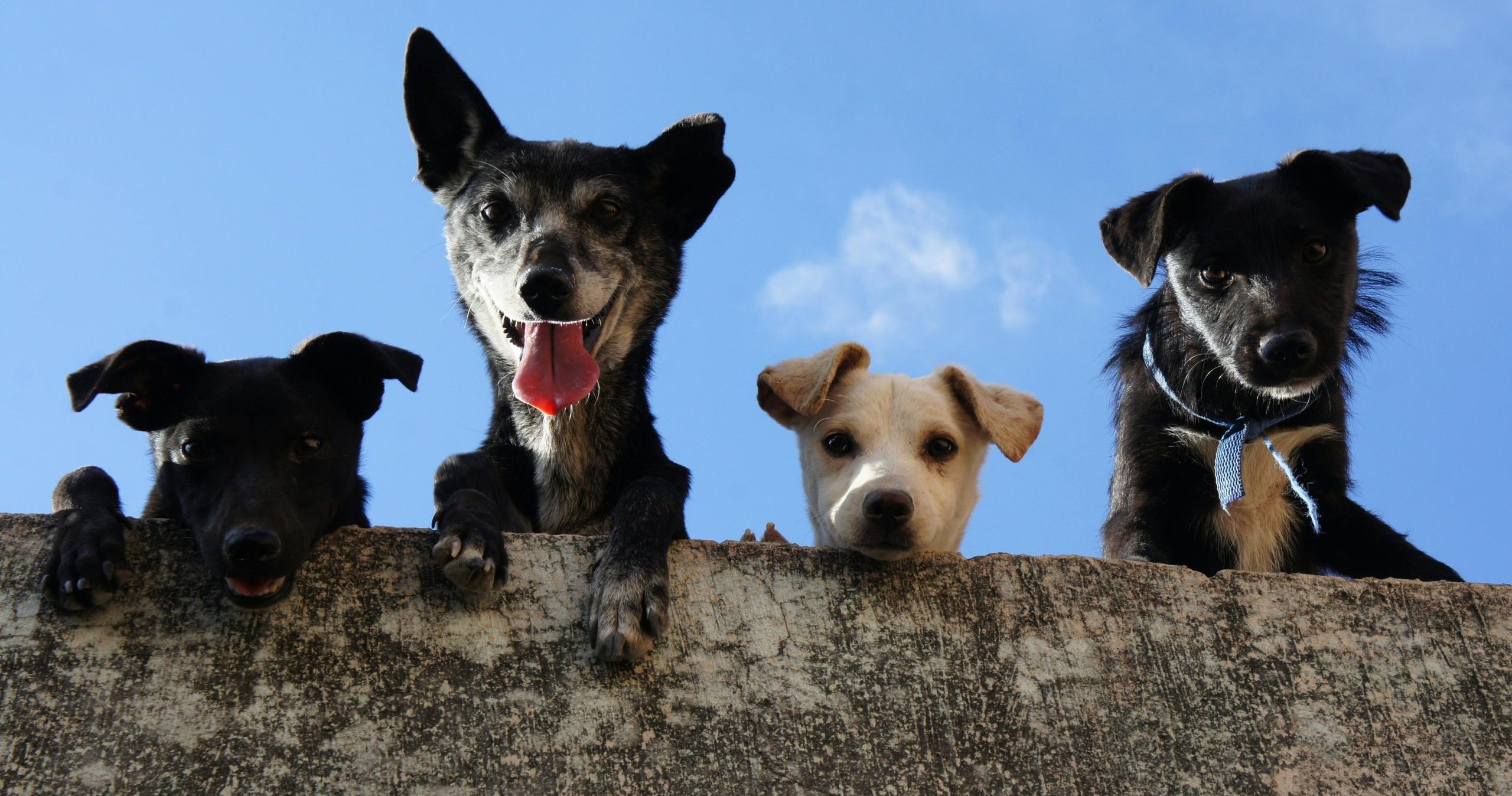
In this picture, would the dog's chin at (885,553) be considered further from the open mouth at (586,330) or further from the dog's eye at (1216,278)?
the dog's eye at (1216,278)

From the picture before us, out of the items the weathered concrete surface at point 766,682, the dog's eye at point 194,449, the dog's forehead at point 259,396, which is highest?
the dog's forehead at point 259,396

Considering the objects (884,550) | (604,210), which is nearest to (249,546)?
(884,550)

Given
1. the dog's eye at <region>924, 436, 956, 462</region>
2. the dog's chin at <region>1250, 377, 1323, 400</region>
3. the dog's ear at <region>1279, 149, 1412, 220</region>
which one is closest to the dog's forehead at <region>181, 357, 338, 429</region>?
the dog's eye at <region>924, 436, 956, 462</region>

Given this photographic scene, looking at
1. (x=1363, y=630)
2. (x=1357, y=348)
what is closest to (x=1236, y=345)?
(x=1357, y=348)

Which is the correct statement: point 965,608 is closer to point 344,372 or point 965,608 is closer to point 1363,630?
point 1363,630

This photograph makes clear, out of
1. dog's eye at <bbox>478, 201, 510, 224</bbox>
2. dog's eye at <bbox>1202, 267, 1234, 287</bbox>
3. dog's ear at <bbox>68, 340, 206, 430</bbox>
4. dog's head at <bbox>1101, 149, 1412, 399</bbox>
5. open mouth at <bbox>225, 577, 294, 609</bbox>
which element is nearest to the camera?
open mouth at <bbox>225, 577, 294, 609</bbox>

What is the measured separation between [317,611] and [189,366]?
3.18ft

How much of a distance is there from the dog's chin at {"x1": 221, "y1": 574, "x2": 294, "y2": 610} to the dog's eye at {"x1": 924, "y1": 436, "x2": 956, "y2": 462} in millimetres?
2396

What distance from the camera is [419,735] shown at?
11.4ft

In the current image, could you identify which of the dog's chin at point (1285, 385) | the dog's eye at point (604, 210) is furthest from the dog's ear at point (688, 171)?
the dog's chin at point (1285, 385)

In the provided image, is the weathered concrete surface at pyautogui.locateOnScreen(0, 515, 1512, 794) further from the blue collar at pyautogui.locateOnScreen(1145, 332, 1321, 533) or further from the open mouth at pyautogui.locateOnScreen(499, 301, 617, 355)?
the open mouth at pyautogui.locateOnScreen(499, 301, 617, 355)

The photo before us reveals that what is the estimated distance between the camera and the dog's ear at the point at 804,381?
16.1 ft

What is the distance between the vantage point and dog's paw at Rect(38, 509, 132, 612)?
3.49m

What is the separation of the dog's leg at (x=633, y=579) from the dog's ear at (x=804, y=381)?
34.2 inches
